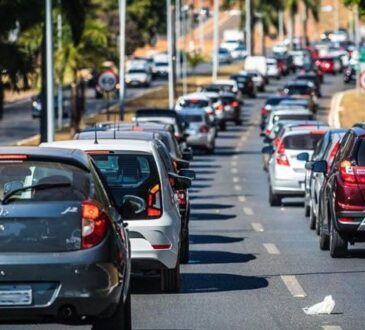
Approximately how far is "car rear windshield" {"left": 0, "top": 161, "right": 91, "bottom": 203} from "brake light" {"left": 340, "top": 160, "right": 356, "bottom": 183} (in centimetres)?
838

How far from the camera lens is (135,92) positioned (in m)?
105

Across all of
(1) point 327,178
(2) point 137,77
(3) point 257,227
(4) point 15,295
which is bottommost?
(3) point 257,227

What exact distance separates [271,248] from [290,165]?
9.61 meters

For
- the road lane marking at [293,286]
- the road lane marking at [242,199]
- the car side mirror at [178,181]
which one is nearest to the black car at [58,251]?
A: the road lane marking at [293,286]

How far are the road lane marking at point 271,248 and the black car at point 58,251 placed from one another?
9.72 meters

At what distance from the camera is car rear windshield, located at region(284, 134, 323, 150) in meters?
31.9

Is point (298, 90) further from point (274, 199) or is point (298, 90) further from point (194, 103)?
point (274, 199)

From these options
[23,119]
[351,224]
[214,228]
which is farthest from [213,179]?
[23,119]

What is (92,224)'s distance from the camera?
1123 cm

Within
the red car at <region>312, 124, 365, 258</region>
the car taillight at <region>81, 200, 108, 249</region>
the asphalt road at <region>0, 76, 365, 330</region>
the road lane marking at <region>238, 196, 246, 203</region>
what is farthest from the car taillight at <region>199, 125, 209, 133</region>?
the car taillight at <region>81, 200, 108, 249</region>

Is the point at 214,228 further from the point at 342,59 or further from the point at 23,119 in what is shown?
the point at 342,59

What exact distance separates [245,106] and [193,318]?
78.2 m

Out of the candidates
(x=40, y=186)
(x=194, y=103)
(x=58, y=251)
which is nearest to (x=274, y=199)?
(x=40, y=186)

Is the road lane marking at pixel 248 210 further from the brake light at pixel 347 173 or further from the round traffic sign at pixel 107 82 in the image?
the round traffic sign at pixel 107 82
